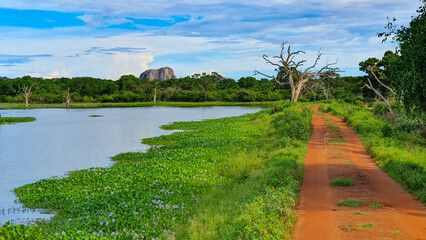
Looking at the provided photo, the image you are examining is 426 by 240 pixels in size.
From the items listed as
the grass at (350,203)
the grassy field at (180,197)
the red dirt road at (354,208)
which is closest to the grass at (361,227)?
the red dirt road at (354,208)

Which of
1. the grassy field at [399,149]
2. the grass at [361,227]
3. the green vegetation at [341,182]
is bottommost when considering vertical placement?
the grass at [361,227]

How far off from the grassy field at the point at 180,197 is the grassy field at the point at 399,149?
384cm

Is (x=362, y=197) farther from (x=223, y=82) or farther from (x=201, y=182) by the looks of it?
(x=223, y=82)

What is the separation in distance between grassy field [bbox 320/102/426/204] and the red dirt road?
1.32ft

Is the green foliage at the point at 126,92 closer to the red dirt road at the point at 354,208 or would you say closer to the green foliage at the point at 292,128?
the green foliage at the point at 292,128

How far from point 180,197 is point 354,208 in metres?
6.15

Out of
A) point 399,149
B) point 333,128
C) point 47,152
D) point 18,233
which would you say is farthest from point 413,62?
point 47,152

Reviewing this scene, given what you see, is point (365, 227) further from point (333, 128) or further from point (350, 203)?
point (333, 128)

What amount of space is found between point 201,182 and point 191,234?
617 centimetres

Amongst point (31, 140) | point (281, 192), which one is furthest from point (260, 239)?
point (31, 140)

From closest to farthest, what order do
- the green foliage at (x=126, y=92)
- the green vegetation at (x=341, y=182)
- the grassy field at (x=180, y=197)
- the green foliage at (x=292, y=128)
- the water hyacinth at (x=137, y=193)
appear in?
1. the grassy field at (x=180, y=197)
2. the water hyacinth at (x=137, y=193)
3. the green vegetation at (x=341, y=182)
4. the green foliage at (x=292, y=128)
5. the green foliage at (x=126, y=92)

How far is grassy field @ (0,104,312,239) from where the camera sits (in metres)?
9.71

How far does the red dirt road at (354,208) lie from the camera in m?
9.24

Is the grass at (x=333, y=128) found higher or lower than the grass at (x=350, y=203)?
higher
